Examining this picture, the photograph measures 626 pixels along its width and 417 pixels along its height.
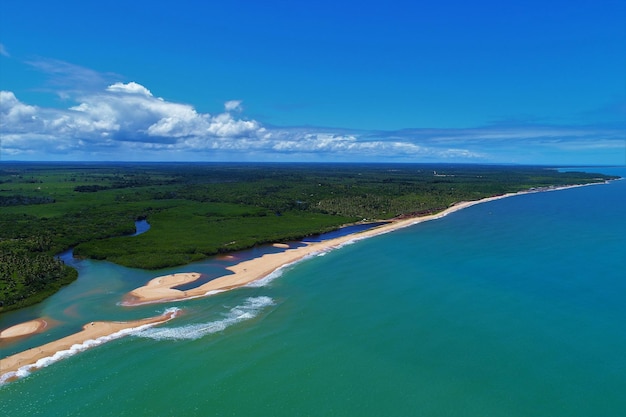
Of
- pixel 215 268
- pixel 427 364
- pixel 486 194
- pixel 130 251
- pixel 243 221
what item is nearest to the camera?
pixel 427 364

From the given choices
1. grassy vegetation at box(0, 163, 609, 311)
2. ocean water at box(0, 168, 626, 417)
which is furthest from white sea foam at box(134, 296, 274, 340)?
grassy vegetation at box(0, 163, 609, 311)

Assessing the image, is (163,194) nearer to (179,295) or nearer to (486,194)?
(179,295)

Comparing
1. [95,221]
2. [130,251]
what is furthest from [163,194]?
[130,251]

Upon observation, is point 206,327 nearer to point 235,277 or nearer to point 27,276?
point 235,277

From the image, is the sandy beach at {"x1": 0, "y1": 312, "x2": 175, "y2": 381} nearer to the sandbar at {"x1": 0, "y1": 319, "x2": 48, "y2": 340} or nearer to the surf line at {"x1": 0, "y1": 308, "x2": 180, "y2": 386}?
the surf line at {"x1": 0, "y1": 308, "x2": 180, "y2": 386}

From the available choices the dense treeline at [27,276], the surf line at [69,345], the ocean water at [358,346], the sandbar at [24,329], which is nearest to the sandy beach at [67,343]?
the surf line at [69,345]

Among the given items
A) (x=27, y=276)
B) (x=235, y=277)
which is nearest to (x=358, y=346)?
(x=235, y=277)

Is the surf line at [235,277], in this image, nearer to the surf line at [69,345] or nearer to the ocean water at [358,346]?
the ocean water at [358,346]
